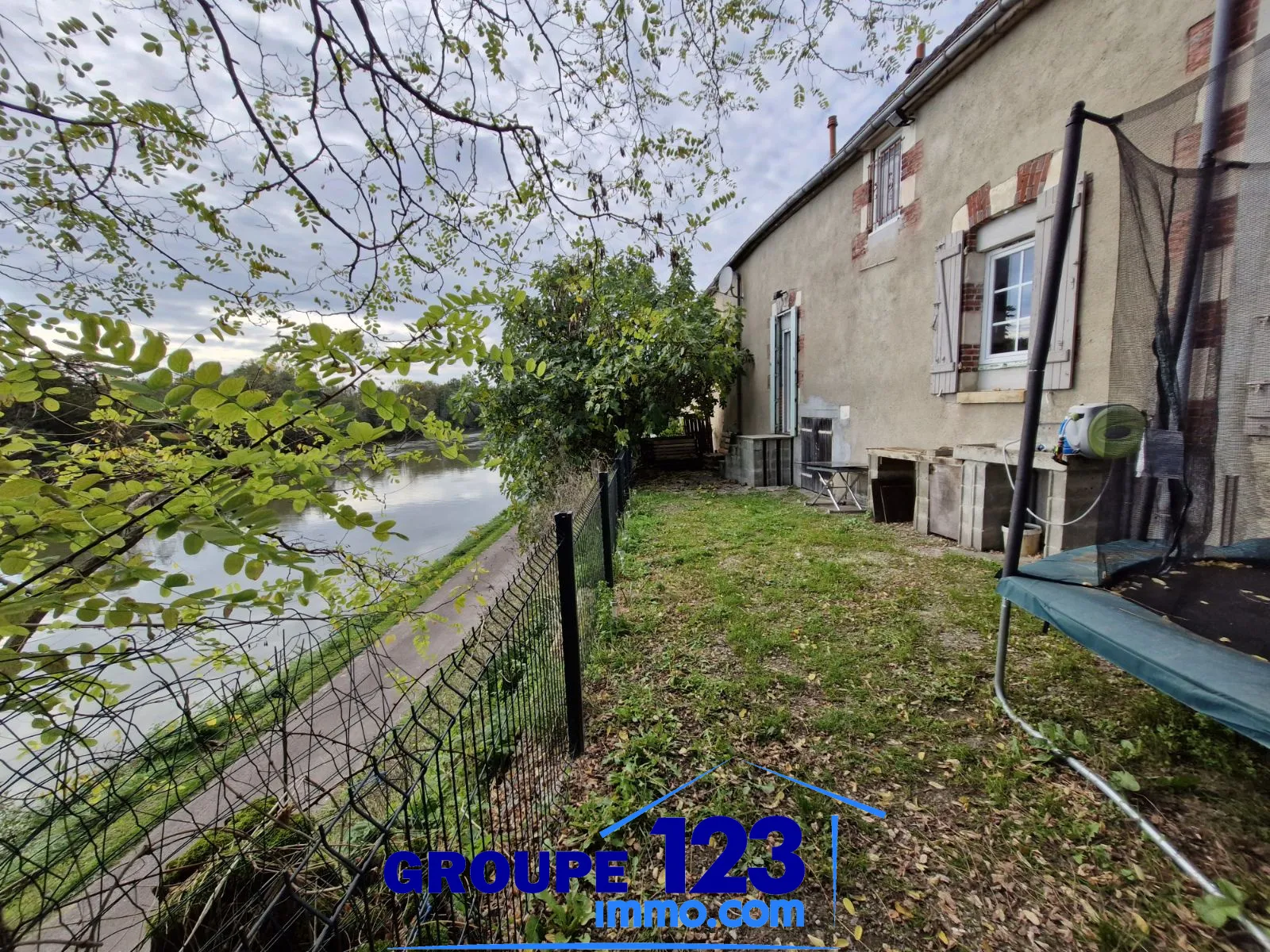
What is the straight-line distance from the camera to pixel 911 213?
5637 mm

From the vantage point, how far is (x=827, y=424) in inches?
297

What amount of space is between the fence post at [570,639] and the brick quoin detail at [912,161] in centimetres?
574

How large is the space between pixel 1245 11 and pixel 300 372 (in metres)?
4.79

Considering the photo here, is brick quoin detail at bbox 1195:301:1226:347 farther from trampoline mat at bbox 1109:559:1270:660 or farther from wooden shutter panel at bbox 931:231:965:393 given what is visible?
wooden shutter panel at bbox 931:231:965:393

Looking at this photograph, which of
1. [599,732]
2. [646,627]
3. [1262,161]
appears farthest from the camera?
[646,627]

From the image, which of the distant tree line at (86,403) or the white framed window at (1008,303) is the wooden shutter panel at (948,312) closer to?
the white framed window at (1008,303)

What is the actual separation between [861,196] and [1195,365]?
533cm

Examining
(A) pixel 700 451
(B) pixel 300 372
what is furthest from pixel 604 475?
(A) pixel 700 451

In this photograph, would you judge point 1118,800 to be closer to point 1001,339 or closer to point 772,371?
point 1001,339

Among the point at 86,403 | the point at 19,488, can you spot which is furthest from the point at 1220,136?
the point at 86,403


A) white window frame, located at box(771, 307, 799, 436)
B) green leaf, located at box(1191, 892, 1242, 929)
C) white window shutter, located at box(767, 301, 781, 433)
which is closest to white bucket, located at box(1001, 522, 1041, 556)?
green leaf, located at box(1191, 892, 1242, 929)

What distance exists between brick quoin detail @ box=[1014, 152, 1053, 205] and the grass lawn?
3.20m

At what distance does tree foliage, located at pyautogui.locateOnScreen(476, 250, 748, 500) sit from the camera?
8.35 metres

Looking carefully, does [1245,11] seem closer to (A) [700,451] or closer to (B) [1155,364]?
(B) [1155,364]
